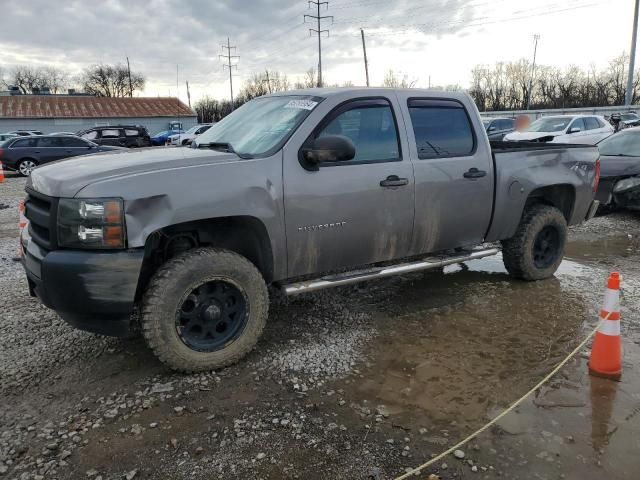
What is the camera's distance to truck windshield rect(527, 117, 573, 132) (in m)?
15.7

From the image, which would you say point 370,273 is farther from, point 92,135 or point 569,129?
point 92,135

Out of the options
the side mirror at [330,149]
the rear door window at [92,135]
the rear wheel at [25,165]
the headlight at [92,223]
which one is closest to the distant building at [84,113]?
the rear door window at [92,135]

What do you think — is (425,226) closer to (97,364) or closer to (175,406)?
(175,406)

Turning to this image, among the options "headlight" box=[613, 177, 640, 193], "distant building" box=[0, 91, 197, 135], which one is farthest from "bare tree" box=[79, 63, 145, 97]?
"headlight" box=[613, 177, 640, 193]

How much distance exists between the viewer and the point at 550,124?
1611 cm

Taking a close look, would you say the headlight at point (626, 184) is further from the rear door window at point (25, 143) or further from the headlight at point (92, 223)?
the rear door window at point (25, 143)

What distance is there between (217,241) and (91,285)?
38.1 inches

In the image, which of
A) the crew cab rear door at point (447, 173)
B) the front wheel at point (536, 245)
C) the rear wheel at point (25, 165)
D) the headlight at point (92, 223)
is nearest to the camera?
the headlight at point (92, 223)

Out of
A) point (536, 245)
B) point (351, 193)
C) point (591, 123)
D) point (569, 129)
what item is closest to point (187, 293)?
point (351, 193)

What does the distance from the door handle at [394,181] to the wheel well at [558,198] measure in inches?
78.5

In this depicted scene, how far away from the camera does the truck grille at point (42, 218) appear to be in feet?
10.1

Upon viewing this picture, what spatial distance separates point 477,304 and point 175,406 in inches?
119

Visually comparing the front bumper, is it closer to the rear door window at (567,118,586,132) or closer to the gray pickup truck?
the gray pickup truck

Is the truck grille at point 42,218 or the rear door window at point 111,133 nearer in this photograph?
the truck grille at point 42,218
